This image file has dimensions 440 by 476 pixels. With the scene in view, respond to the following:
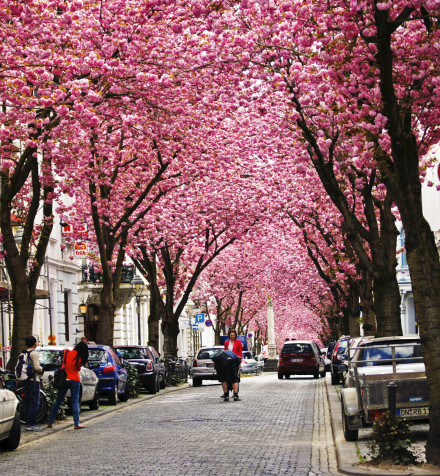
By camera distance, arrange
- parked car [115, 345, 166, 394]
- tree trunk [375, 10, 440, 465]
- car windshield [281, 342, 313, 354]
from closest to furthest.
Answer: tree trunk [375, 10, 440, 465] → parked car [115, 345, 166, 394] → car windshield [281, 342, 313, 354]

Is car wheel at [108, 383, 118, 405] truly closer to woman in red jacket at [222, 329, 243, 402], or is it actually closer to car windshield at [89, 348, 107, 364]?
car windshield at [89, 348, 107, 364]

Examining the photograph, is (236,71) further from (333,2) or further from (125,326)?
(125,326)

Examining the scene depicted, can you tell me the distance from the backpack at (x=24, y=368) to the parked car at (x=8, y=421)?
2.85 m

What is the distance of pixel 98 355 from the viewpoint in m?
25.1

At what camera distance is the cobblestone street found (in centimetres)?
1178

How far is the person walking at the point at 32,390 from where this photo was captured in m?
17.7

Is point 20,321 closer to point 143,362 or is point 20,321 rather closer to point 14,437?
point 14,437

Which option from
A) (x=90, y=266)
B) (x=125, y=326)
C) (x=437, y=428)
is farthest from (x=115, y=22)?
(x=125, y=326)

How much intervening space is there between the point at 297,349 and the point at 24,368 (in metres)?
25.9

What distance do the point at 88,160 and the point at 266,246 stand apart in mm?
30851

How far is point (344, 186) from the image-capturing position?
2822 centimetres

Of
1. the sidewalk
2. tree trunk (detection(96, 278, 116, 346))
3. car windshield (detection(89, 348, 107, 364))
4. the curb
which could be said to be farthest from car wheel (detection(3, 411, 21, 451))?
tree trunk (detection(96, 278, 116, 346))

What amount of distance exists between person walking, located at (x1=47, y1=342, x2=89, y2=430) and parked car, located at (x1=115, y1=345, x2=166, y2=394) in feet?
40.5

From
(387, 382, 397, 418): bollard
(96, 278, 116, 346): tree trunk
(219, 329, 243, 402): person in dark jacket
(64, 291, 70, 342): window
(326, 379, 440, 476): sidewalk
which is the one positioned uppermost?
(64, 291, 70, 342): window
